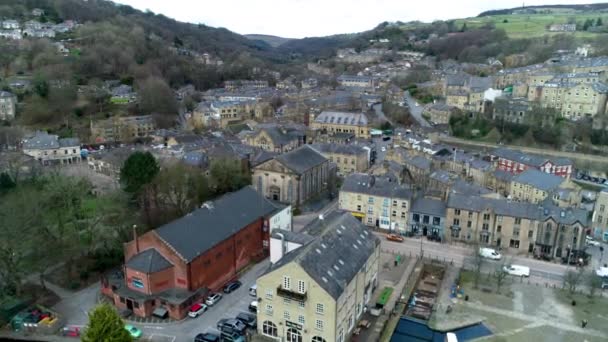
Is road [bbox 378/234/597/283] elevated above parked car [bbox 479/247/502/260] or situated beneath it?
situated beneath

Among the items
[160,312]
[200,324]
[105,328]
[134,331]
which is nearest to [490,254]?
[200,324]

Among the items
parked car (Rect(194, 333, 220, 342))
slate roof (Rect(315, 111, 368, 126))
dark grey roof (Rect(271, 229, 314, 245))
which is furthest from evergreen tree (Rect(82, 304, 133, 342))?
slate roof (Rect(315, 111, 368, 126))

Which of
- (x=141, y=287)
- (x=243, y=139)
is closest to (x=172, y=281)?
(x=141, y=287)

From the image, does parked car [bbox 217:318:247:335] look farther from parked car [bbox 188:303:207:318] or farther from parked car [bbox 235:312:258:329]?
parked car [bbox 188:303:207:318]

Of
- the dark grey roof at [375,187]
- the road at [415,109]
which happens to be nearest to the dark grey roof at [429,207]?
the dark grey roof at [375,187]

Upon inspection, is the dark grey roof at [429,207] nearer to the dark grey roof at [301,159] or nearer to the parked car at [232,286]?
the dark grey roof at [301,159]

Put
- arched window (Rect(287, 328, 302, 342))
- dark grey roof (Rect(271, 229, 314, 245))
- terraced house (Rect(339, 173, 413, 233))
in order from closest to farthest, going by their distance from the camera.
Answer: arched window (Rect(287, 328, 302, 342))
dark grey roof (Rect(271, 229, 314, 245))
terraced house (Rect(339, 173, 413, 233))

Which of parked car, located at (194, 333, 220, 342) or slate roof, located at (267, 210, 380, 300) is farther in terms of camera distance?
parked car, located at (194, 333, 220, 342)
